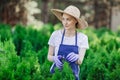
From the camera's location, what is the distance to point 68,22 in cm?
645

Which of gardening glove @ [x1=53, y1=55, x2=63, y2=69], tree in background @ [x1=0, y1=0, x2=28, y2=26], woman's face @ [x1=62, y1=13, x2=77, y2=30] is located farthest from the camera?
tree in background @ [x1=0, y1=0, x2=28, y2=26]

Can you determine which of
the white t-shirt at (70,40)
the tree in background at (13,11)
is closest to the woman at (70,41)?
the white t-shirt at (70,40)

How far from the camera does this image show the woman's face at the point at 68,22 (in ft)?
21.1

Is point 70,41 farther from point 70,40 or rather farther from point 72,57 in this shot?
point 72,57

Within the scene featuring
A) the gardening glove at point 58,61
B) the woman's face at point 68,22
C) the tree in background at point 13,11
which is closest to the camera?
the gardening glove at point 58,61

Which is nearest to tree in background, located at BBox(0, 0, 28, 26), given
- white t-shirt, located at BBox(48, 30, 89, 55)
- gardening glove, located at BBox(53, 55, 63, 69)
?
white t-shirt, located at BBox(48, 30, 89, 55)

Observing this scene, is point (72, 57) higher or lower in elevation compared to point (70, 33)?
lower

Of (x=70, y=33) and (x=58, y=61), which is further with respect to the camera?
(x=70, y=33)

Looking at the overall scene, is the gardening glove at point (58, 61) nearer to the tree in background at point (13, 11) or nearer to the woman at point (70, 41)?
the woman at point (70, 41)

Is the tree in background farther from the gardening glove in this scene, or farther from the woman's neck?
the gardening glove

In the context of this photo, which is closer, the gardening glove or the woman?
the gardening glove

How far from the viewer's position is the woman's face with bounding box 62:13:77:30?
21.1ft

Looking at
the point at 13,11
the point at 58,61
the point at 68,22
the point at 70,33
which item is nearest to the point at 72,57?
the point at 58,61

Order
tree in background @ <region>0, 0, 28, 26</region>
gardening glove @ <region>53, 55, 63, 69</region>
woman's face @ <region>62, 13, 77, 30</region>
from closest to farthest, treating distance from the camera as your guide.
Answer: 1. gardening glove @ <region>53, 55, 63, 69</region>
2. woman's face @ <region>62, 13, 77, 30</region>
3. tree in background @ <region>0, 0, 28, 26</region>
